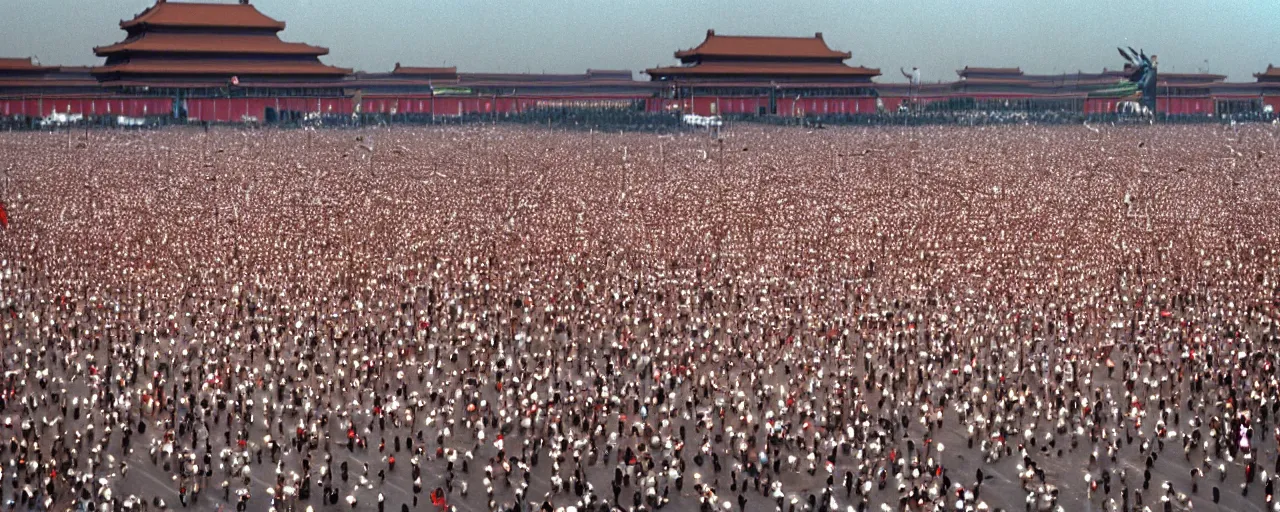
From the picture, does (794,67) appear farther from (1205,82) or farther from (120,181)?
(120,181)

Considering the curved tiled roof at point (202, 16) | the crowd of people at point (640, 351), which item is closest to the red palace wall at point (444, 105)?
the curved tiled roof at point (202, 16)

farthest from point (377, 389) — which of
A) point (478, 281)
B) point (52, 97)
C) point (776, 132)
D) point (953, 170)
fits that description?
point (52, 97)

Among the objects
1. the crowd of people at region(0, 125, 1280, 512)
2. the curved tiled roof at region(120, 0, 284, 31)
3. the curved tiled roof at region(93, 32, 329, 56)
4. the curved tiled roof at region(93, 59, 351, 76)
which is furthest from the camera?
the curved tiled roof at region(120, 0, 284, 31)

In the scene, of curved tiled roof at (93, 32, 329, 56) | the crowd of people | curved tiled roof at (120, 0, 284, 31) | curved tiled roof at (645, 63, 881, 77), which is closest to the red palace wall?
curved tiled roof at (645, 63, 881, 77)

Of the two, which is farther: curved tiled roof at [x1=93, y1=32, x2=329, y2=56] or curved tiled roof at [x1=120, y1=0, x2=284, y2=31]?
curved tiled roof at [x1=120, y1=0, x2=284, y2=31]

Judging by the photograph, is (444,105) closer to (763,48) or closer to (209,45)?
(209,45)

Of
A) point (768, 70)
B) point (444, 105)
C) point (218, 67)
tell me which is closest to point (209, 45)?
point (218, 67)

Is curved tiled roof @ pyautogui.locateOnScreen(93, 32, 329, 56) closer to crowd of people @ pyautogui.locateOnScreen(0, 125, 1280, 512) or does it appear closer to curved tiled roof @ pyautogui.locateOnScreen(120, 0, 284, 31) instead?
curved tiled roof @ pyautogui.locateOnScreen(120, 0, 284, 31)

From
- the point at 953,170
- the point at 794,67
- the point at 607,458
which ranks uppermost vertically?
the point at 794,67
